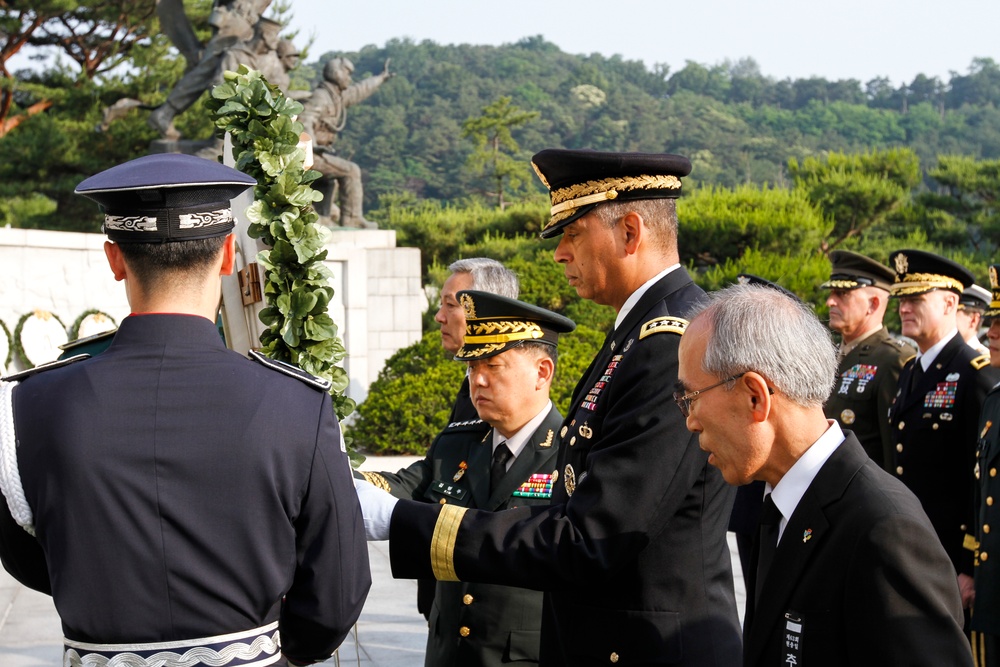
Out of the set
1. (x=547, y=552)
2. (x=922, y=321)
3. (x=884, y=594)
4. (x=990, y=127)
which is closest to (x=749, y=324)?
(x=884, y=594)

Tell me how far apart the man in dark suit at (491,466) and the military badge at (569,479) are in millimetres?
576

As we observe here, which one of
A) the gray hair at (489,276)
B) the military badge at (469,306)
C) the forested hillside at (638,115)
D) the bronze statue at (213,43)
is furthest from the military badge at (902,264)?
the forested hillside at (638,115)

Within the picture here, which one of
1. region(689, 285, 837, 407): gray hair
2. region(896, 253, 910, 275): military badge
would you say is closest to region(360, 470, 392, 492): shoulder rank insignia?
region(689, 285, 837, 407): gray hair

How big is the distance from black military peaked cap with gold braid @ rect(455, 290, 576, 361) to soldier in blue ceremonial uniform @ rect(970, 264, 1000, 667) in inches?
66.3

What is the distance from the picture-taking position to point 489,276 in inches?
167

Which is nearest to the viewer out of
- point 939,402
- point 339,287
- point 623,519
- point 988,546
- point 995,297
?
point 623,519

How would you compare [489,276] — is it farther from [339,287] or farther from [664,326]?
[339,287]

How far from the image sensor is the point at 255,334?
267cm

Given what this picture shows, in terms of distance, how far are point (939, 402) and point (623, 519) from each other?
131 inches

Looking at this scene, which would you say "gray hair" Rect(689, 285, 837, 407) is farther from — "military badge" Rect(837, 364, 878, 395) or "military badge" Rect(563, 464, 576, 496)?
"military badge" Rect(837, 364, 878, 395)

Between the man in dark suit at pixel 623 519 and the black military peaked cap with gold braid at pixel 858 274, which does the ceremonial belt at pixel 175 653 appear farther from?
the black military peaked cap with gold braid at pixel 858 274

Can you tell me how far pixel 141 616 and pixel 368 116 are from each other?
53799 mm

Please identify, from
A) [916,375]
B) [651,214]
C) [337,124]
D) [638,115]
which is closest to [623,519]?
[651,214]

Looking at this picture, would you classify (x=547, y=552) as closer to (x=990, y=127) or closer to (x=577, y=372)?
(x=577, y=372)
